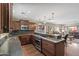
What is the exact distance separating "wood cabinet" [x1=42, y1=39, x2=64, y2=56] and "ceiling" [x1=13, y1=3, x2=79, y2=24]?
287mm

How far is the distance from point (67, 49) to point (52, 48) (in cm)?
19

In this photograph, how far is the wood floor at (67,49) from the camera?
1.67 metres

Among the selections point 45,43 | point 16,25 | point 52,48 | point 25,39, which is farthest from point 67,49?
point 16,25

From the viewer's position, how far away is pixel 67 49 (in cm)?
168

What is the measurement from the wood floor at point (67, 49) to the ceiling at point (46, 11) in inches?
11.0

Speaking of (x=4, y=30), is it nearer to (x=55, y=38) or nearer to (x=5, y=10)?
(x=5, y=10)

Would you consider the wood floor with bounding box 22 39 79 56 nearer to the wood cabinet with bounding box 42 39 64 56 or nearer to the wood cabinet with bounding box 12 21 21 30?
the wood cabinet with bounding box 42 39 64 56

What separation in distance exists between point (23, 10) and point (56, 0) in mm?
442

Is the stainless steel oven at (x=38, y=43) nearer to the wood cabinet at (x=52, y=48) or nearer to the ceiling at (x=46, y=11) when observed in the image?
the wood cabinet at (x=52, y=48)

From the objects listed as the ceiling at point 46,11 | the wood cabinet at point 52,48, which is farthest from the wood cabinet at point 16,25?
the wood cabinet at point 52,48

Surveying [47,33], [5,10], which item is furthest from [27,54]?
[5,10]

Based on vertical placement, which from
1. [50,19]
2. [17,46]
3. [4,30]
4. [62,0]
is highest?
[62,0]

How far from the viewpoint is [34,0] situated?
67.2 inches

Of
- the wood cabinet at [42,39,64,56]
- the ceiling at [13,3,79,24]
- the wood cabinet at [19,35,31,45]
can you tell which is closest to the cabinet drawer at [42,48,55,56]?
the wood cabinet at [42,39,64,56]
